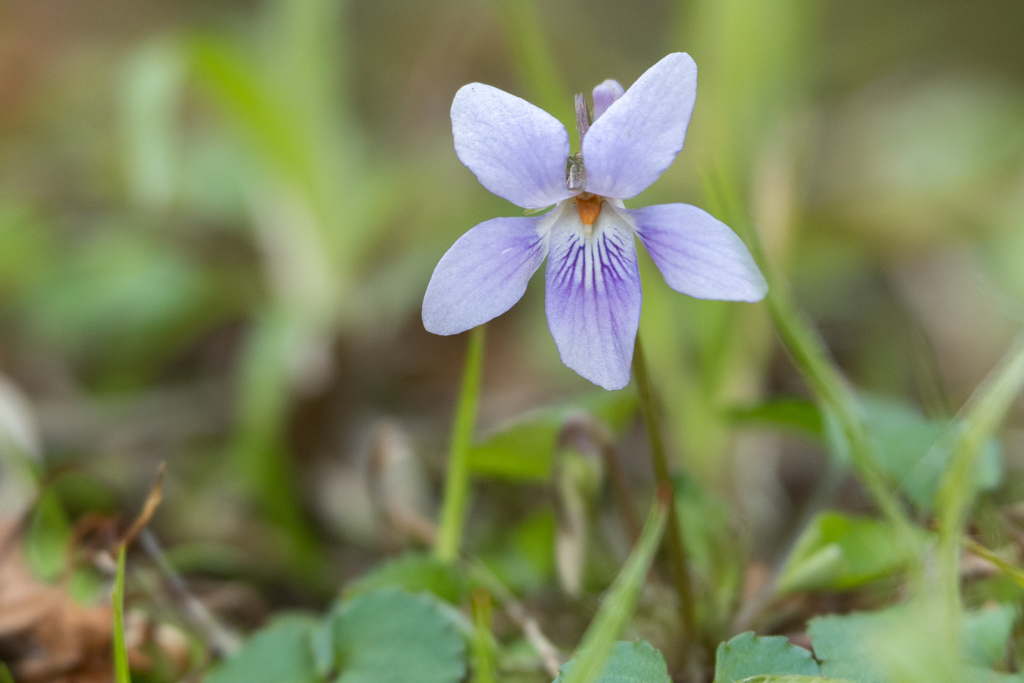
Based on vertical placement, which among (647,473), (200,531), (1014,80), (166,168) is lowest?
(647,473)

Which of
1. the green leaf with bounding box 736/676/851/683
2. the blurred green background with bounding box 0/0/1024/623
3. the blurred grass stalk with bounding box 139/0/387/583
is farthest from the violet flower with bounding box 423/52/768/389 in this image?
the blurred grass stalk with bounding box 139/0/387/583

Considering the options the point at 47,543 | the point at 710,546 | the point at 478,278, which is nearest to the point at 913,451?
the point at 710,546

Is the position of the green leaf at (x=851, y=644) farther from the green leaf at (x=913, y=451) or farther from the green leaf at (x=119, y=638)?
the green leaf at (x=119, y=638)

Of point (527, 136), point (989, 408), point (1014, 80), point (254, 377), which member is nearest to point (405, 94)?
point (254, 377)

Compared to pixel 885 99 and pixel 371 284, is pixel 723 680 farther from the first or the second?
pixel 885 99

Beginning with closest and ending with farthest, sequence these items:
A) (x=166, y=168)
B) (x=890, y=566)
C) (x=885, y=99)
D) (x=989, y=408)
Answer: (x=989, y=408), (x=890, y=566), (x=166, y=168), (x=885, y=99)

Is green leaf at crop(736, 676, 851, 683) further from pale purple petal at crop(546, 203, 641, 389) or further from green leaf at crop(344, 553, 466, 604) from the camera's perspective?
green leaf at crop(344, 553, 466, 604)
